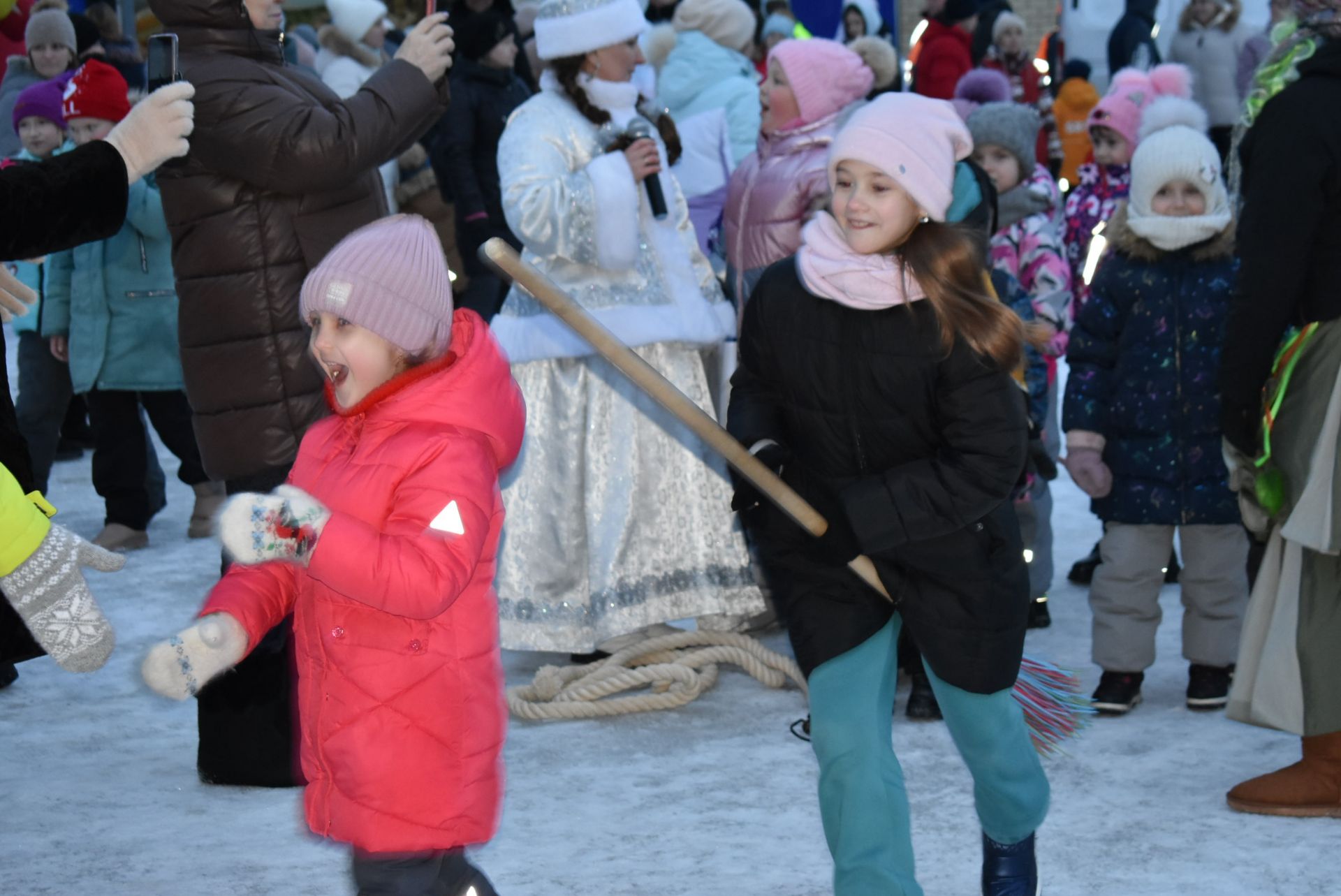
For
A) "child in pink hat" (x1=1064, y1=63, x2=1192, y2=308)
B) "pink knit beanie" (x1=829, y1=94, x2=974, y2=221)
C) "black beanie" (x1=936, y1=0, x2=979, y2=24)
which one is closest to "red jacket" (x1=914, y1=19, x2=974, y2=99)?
"black beanie" (x1=936, y1=0, x2=979, y2=24)

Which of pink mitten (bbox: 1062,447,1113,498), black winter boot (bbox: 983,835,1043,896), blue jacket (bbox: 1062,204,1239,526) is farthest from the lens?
pink mitten (bbox: 1062,447,1113,498)

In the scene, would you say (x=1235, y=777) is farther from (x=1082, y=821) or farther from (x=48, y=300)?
(x=48, y=300)

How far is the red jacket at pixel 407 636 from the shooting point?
2.54 m

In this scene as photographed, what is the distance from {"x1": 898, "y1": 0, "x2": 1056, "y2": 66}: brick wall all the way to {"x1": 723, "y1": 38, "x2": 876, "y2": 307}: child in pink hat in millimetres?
18371

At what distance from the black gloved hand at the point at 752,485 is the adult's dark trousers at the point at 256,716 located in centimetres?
143

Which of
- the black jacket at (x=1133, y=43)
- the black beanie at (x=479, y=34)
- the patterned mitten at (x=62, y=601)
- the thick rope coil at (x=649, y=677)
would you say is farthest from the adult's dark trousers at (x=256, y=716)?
the black jacket at (x=1133, y=43)

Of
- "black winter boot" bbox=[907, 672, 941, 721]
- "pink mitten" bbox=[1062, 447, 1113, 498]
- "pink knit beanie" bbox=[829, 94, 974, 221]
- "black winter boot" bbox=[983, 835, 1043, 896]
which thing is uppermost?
"pink knit beanie" bbox=[829, 94, 974, 221]

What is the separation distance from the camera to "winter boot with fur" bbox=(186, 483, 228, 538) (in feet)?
23.8

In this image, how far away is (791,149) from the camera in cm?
550

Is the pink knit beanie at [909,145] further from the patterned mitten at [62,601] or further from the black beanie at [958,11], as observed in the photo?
the black beanie at [958,11]

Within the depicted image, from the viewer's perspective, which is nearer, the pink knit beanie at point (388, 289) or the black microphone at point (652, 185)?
the pink knit beanie at point (388, 289)

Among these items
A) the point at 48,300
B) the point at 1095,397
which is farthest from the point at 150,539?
the point at 1095,397

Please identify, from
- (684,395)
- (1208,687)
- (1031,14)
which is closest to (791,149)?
(684,395)

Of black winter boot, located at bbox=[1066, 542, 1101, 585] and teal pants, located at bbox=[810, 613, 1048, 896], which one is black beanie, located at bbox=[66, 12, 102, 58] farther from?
teal pants, located at bbox=[810, 613, 1048, 896]
